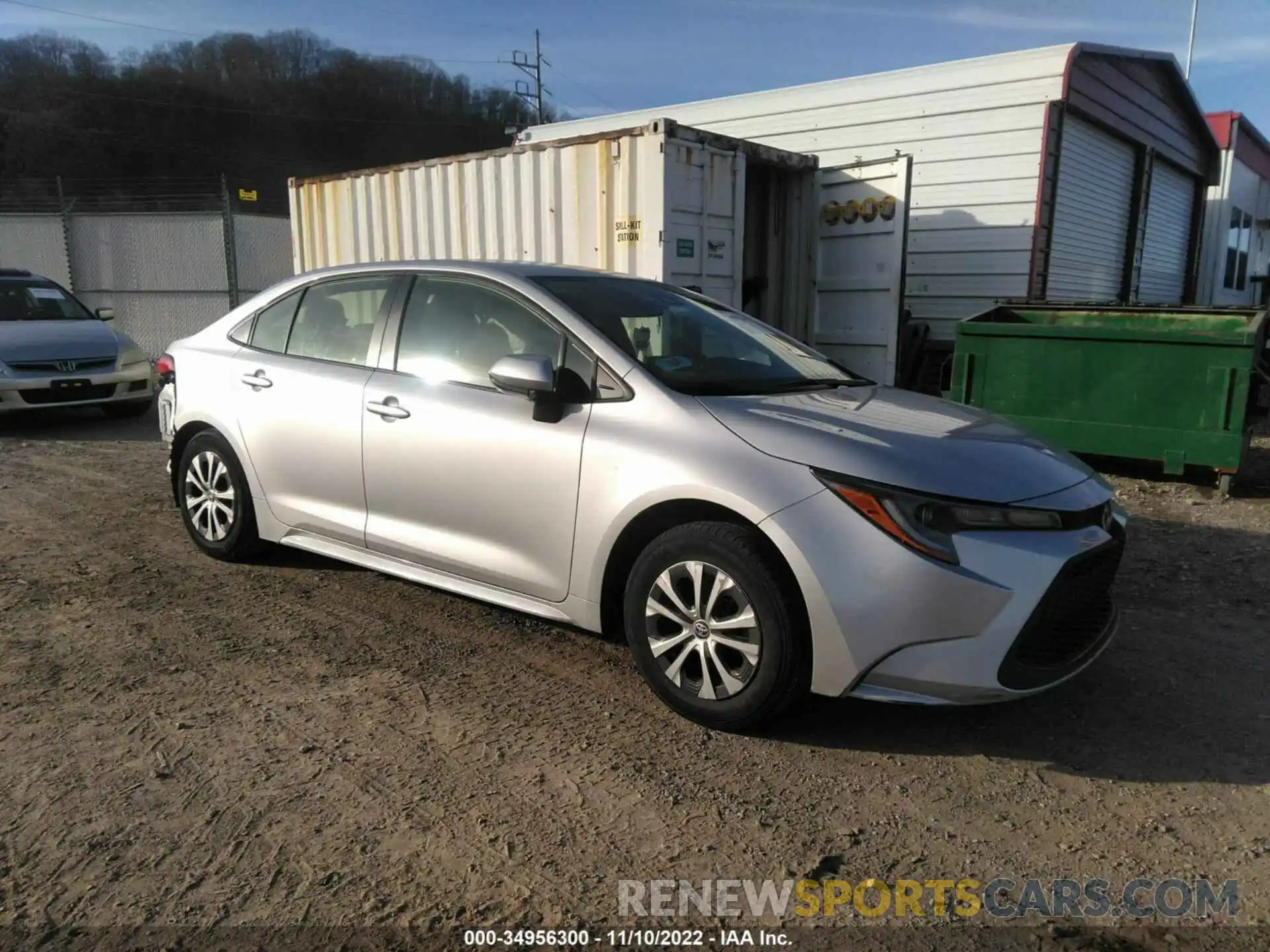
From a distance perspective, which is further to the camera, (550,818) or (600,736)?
(600,736)

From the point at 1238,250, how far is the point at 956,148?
43.1ft

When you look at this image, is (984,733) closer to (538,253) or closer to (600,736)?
(600,736)

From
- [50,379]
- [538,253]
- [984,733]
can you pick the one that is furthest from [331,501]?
[50,379]

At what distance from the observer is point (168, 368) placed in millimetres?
5203

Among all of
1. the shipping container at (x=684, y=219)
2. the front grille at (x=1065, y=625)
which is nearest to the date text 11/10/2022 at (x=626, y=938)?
the front grille at (x=1065, y=625)

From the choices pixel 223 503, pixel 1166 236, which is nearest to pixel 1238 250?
pixel 1166 236

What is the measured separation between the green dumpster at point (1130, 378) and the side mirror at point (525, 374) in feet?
14.7

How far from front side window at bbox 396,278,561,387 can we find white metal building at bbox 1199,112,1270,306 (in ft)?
54.1

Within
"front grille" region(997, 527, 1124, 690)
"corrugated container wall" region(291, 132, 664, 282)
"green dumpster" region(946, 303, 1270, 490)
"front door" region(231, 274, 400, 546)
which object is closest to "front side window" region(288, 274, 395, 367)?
"front door" region(231, 274, 400, 546)

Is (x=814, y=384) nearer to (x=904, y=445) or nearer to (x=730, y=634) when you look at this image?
(x=904, y=445)

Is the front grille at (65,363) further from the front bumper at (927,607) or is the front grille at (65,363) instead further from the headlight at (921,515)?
the headlight at (921,515)

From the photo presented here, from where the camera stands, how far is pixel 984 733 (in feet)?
10.6

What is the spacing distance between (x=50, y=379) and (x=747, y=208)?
704 cm

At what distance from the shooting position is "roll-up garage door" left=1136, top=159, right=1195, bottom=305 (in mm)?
14633
